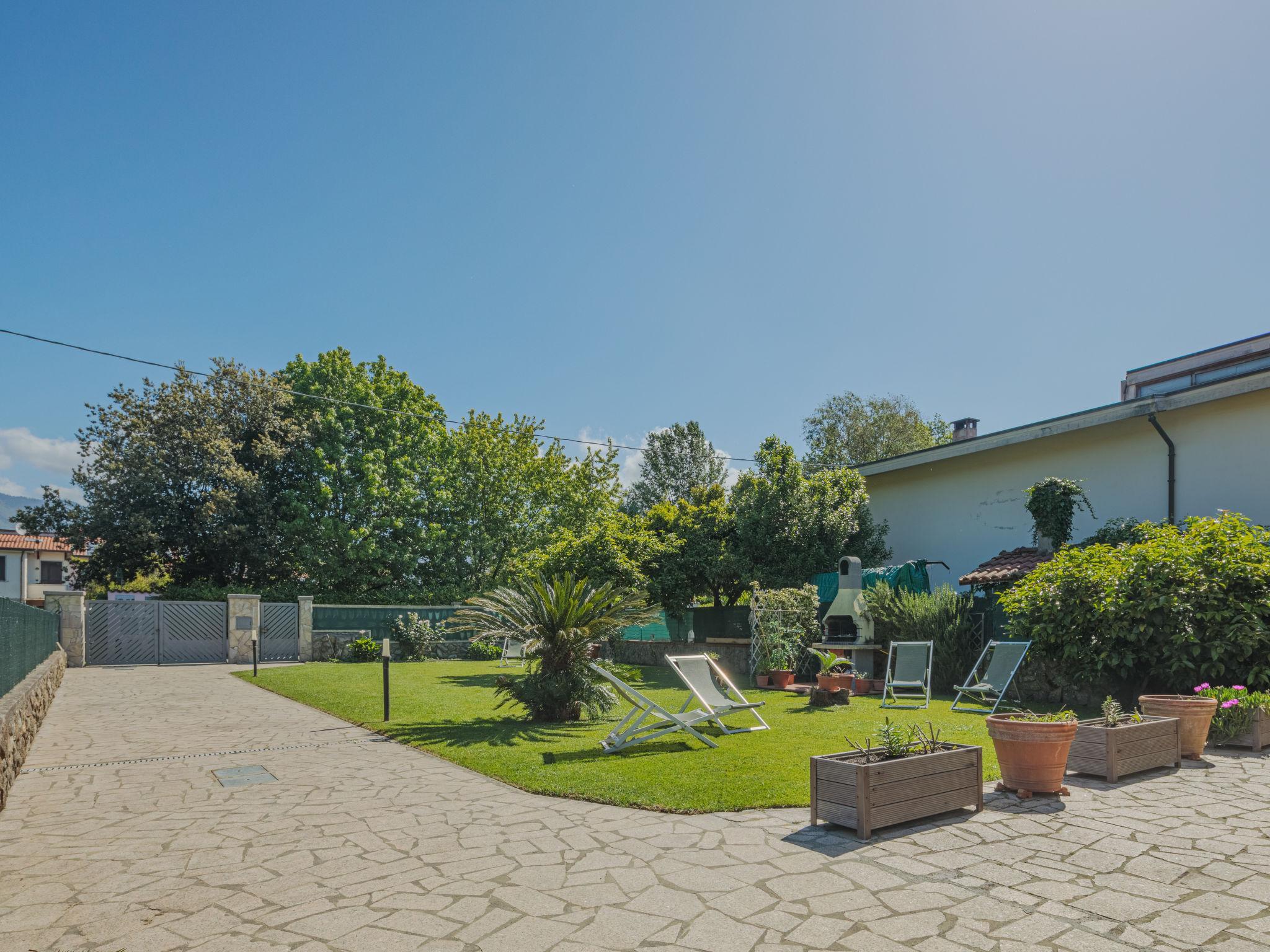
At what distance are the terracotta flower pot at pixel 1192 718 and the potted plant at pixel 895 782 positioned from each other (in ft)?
9.49

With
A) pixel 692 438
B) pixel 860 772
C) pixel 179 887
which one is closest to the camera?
pixel 179 887

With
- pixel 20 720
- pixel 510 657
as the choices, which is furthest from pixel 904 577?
pixel 20 720

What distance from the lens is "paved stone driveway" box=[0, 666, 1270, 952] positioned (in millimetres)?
3402

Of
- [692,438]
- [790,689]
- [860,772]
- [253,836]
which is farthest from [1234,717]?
[692,438]

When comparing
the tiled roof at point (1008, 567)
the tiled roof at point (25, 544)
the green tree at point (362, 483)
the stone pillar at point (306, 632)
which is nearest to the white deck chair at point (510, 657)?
the stone pillar at point (306, 632)

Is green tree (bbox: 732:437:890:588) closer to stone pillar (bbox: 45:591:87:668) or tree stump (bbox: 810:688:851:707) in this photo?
tree stump (bbox: 810:688:851:707)

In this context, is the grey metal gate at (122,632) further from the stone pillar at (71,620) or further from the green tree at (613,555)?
the green tree at (613,555)

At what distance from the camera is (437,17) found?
35.3 feet

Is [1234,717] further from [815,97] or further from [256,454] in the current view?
[256,454]

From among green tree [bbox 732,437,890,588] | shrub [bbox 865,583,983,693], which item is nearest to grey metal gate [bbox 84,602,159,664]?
green tree [bbox 732,437,890,588]

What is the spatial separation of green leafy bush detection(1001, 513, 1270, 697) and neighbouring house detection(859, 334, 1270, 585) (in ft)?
9.91

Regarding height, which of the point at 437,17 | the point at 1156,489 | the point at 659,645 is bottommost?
the point at 659,645

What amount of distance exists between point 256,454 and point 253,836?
82.4 ft

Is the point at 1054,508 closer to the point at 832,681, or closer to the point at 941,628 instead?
the point at 941,628
